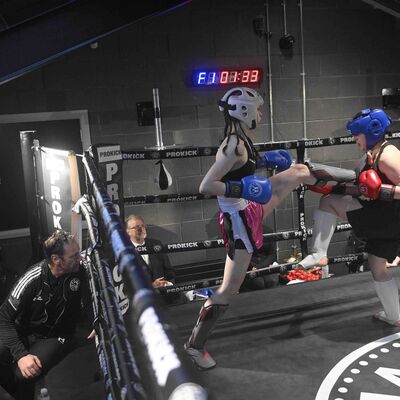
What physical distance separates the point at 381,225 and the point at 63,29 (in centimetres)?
195

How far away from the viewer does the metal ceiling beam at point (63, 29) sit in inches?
91.8

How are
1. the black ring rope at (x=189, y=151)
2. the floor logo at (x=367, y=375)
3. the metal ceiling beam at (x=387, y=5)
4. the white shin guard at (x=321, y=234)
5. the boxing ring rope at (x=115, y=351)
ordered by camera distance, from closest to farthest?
the boxing ring rope at (x=115, y=351), the floor logo at (x=367, y=375), the white shin guard at (x=321, y=234), the black ring rope at (x=189, y=151), the metal ceiling beam at (x=387, y=5)

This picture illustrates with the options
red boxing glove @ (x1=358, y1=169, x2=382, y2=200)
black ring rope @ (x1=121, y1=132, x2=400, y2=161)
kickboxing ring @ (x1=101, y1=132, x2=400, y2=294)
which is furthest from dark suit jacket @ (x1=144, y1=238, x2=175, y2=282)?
red boxing glove @ (x1=358, y1=169, x2=382, y2=200)

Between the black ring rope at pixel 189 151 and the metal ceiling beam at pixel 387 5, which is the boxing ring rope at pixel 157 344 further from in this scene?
the metal ceiling beam at pixel 387 5

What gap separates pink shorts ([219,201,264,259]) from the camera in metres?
2.07

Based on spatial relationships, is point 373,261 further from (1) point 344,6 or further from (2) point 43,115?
(1) point 344,6

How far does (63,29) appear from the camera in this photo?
8.07ft

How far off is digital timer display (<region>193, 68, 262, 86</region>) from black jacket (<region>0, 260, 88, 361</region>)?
2696 millimetres

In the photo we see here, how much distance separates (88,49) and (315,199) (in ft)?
9.14

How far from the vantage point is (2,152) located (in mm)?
4012

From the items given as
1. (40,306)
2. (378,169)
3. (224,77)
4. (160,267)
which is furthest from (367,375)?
(224,77)

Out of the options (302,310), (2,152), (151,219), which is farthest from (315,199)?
(2,152)

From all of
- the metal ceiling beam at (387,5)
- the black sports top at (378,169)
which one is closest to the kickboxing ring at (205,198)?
the black sports top at (378,169)

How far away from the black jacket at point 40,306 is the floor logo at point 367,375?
1.20 m
